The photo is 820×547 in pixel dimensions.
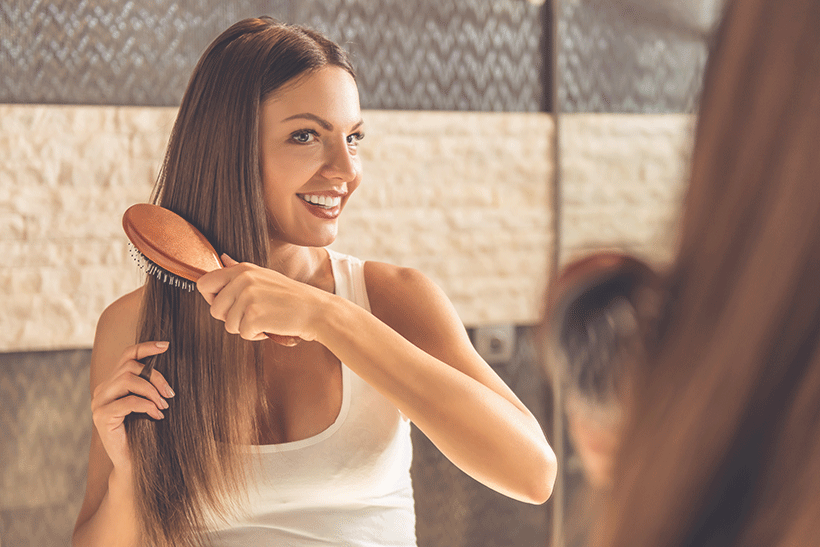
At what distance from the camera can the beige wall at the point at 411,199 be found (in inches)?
34.9

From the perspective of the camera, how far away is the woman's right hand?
2.22 feet

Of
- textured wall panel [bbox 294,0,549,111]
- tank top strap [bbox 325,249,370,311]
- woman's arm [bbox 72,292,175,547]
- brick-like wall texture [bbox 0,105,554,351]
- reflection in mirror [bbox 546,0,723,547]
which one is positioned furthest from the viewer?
reflection in mirror [bbox 546,0,723,547]

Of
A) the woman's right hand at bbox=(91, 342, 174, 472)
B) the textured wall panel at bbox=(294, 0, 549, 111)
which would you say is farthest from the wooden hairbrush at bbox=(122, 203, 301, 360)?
the textured wall panel at bbox=(294, 0, 549, 111)

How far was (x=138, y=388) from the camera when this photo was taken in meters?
0.68

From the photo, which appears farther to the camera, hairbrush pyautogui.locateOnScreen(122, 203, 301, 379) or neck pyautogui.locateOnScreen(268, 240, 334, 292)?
neck pyautogui.locateOnScreen(268, 240, 334, 292)

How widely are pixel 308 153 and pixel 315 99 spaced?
0.18 ft

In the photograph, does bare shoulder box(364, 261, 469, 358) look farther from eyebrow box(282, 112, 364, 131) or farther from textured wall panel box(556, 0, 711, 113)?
textured wall panel box(556, 0, 711, 113)

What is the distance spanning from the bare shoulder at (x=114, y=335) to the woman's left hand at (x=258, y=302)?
0.24 meters

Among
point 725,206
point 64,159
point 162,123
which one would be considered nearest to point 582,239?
point 162,123

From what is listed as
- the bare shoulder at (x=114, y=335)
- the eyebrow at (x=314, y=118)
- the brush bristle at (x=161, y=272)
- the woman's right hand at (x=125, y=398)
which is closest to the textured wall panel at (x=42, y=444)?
the bare shoulder at (x=114, y=335)

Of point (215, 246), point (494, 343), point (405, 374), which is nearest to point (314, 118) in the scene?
point (215, 246)

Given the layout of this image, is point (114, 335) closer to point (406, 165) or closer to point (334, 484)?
point (334, 484)

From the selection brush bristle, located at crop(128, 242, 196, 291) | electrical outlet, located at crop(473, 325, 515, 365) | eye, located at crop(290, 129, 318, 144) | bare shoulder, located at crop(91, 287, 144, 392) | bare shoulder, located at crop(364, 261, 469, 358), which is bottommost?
electrical outlet, located at crop(473, 325, 515, 365)

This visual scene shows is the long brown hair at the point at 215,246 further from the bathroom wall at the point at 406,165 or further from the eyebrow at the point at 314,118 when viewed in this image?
the bathroom wall at the point at 406,165
